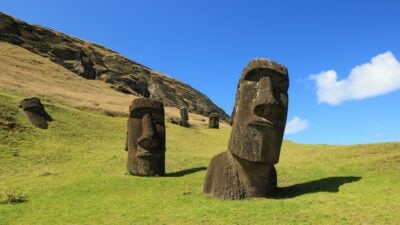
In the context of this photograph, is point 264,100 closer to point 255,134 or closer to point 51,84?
point 255,134

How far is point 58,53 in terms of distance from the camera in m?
102

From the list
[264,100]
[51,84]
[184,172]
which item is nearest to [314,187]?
[264,100]

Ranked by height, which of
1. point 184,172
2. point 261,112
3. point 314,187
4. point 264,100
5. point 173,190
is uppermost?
point 264,100

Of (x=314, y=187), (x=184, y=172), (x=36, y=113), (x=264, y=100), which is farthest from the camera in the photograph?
(x=36, y=113)

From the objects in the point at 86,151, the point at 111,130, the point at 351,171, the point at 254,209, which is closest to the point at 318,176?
the point at 351,171

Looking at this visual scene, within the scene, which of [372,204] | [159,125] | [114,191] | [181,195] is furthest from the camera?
[159,125]

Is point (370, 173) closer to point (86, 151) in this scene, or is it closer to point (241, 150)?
point (241, 150)

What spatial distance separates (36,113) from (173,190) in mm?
23764

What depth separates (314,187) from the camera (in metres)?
16.7

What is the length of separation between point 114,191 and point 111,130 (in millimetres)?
24635

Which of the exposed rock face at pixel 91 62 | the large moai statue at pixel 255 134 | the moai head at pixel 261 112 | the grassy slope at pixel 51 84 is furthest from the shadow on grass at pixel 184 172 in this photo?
the exposed rock face at pixel 91 62

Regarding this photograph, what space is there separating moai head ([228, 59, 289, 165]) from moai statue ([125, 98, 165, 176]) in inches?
308

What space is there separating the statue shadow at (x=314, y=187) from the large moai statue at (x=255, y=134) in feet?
2.34

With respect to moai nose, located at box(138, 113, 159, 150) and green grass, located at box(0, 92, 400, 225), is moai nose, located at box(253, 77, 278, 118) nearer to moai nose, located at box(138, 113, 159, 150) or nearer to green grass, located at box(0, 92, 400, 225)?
green grass, located at box(0, 92, 400, 225)
